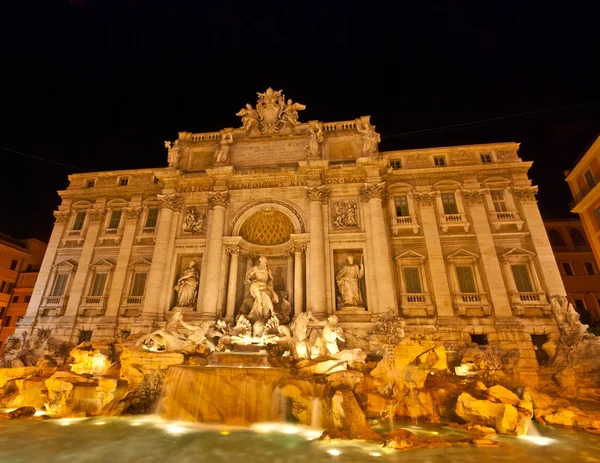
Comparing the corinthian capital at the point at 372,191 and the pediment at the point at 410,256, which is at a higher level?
the corinthian capital at the point at 372,191

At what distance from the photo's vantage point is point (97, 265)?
21609 mm

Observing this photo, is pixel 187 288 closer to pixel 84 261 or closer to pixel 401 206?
pixel 84 261

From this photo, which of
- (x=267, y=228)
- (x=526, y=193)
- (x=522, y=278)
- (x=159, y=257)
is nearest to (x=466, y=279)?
(x=522, y=278)

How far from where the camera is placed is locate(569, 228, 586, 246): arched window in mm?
30333

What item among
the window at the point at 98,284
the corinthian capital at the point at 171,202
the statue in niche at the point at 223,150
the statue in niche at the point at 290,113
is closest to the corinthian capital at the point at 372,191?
the statue in niche at the point at 290,113

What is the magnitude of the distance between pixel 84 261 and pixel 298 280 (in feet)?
49.3

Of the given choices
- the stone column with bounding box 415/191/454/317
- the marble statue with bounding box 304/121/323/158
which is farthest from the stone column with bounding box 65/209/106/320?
the stone column with bounding box 415/191/454/317

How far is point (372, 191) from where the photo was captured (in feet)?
65.9

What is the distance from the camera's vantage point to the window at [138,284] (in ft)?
67.7

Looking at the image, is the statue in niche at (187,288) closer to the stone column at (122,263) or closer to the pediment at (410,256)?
the stone column at (122,263)

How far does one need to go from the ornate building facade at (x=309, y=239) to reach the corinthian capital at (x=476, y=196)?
89mm

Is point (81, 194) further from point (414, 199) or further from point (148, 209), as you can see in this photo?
point (414, 199)

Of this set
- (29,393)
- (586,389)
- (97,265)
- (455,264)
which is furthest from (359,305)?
(97,265)

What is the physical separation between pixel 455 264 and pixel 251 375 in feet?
45.9
